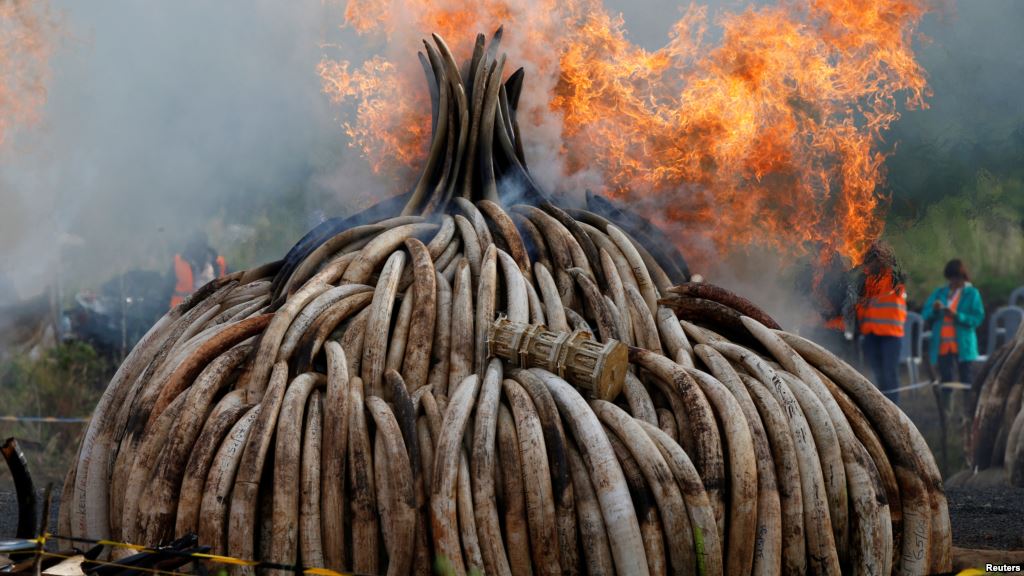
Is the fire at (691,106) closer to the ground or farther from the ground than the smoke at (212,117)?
closer to the ground

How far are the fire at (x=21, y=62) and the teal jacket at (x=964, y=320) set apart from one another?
926 centimetres

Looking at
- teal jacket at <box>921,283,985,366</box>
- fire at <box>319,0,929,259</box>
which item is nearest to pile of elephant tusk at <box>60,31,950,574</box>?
fire at <box>319,0,929,259</box>

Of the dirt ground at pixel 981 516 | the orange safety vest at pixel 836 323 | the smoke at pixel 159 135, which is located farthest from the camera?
the orange safety vest at pixel 836 323

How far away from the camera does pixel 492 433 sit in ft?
13.8

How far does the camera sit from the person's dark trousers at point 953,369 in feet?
37.9

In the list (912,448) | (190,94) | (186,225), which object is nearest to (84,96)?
(190,94)

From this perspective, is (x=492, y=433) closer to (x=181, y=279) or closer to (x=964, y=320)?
(x=964, y=320)

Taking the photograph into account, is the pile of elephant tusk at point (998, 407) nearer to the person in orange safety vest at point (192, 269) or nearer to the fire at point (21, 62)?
the person in orange safety vest at point (192, 269)

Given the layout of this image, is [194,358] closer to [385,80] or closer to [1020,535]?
[385,80]

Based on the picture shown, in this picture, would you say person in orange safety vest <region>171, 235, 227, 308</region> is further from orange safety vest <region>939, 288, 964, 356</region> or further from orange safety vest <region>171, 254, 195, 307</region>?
orange safety vest <region>939, 288, 964, 356</region>

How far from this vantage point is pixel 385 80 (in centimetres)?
739

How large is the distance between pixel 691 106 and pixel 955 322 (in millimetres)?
5392

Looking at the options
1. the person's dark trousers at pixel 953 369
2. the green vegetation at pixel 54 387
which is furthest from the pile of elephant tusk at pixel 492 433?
the person's dark trousers at pixel 953 369

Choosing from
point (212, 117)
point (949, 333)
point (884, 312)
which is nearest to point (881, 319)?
point (884, 312)
